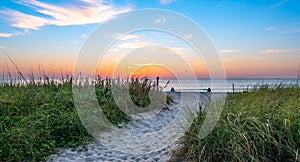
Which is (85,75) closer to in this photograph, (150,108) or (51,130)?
(150,108)

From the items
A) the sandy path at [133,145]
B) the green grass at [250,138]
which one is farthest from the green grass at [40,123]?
the green grass at [250,138]

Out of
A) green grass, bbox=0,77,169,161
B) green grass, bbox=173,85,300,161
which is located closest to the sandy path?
green grass, bbox=0,77,169,161

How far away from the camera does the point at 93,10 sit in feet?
28.4

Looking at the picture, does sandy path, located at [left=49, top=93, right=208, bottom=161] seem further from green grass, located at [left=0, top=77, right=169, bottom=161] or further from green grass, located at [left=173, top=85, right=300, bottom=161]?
green grass, located at [left=173, top=85, right=300, bottom=161]

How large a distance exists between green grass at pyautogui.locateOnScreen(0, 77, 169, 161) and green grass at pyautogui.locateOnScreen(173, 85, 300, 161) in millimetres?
2450

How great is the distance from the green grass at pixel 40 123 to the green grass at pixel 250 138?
2450 mm

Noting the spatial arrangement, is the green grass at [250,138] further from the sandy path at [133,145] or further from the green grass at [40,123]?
the green grass at [40,123]

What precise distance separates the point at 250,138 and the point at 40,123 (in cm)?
421

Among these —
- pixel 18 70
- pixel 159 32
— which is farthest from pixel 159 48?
pixel 18 70

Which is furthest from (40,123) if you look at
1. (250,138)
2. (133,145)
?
(250,138)

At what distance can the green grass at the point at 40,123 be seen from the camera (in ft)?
16.3

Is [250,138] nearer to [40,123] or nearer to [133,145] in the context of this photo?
[133,145]

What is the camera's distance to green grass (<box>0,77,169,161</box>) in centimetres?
498

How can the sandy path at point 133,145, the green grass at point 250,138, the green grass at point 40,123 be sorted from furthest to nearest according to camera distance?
the sandy path at point 133,145, the green grass at point 40,123, the green grass at point 250,138
